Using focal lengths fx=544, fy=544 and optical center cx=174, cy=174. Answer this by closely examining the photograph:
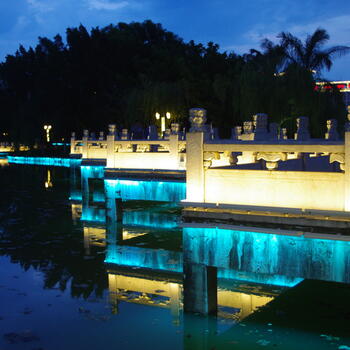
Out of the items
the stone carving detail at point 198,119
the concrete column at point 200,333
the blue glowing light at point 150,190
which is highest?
the stone carving detail at point 198,119

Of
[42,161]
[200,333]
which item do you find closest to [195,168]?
[200,333]

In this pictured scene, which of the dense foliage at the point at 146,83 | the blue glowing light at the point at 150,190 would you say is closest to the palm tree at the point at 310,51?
the dense foliage at the point at 146,83

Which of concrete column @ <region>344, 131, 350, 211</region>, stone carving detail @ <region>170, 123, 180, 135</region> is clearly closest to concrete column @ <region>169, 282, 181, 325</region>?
concrete column @ <region>344, 131, 350, 211</region>

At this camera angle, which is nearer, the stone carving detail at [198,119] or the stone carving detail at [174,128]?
the stone carving detail at [198,119]

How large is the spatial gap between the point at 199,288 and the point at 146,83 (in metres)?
30.6

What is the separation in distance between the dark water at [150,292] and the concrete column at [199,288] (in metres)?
0.06

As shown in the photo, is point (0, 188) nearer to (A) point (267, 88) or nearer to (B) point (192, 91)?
(A) point (267, 88)

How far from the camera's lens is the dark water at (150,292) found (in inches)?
213

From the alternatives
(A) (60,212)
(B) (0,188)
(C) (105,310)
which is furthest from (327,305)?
(B) (0,188)

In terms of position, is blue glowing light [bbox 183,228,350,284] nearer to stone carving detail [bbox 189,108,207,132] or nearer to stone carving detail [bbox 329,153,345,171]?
stone carving detail [bbox 329,153,345,171]

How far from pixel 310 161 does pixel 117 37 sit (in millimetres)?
37564

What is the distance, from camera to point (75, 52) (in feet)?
149

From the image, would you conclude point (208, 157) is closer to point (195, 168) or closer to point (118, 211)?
point (195, 168)

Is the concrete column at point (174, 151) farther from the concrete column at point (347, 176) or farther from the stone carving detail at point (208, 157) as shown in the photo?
the concrete column at point (347, 176)
